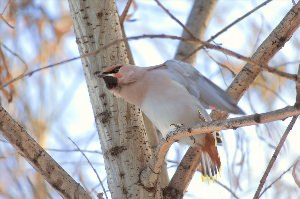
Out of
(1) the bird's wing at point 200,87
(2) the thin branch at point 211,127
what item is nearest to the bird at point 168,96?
(1) the bird's wing at point 200,87

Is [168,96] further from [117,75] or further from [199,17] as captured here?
[199,17]

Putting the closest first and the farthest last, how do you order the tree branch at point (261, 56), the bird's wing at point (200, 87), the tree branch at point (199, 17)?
the bird's wing at point (200, 87)
the tree branch at point (261, 56)
the tree branch at point (199, 17)

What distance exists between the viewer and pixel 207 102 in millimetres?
2105

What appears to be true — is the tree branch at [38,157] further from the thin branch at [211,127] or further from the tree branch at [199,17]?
the tree branch at [199,17]

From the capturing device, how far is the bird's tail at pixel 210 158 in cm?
243

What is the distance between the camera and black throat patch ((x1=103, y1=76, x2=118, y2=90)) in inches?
91.7

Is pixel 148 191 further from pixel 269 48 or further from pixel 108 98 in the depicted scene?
pixel 269 48

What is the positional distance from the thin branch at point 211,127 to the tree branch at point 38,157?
0.78 ft

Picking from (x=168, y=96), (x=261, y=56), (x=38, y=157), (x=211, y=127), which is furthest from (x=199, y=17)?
(x=211, y=127)

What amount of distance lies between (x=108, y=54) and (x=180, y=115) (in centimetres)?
36

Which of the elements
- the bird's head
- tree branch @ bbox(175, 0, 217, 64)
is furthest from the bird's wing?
tree branch @ bbox(175, 0, 217, 64)

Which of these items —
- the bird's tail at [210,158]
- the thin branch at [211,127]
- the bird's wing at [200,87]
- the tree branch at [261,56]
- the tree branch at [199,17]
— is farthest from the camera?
the tree branch at [199,17]

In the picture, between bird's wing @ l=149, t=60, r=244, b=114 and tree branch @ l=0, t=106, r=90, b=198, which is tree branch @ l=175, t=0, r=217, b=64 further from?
tree branch @ l=0, t=106, r=90, b=198

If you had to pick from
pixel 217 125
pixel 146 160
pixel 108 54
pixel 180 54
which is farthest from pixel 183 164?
pixel 180 54
